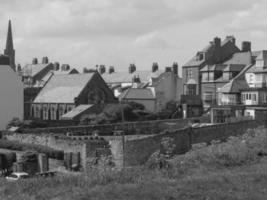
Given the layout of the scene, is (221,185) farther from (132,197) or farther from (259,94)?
(259,94)

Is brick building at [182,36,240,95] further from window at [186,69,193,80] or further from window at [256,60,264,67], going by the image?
window at [256,60,264,67]

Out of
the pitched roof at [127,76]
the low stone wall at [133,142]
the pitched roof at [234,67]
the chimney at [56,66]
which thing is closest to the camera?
the low stone wall at [133,142]

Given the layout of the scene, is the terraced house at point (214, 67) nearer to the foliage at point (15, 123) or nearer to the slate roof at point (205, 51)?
the slate roof at point (205, 51)

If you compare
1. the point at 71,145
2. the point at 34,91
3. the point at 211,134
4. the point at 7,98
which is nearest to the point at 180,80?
the point at 34,91

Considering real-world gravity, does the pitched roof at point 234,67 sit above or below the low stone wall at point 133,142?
above

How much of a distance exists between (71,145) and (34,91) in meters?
56.4

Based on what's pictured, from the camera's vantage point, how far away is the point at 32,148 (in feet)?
120

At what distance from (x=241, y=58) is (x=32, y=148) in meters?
52.2

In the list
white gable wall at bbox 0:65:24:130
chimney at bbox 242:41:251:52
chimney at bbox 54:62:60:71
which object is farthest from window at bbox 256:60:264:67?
chimney at bbox 54:62:60:71

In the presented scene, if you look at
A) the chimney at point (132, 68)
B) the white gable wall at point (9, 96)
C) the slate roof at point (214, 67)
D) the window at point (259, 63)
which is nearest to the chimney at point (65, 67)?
the chimney at point (132, 68)

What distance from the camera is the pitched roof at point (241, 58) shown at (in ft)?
263

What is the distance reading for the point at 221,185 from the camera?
13.4 metres

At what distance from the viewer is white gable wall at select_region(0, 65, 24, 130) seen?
64488 millimetres

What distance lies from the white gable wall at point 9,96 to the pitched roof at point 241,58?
111 ft
